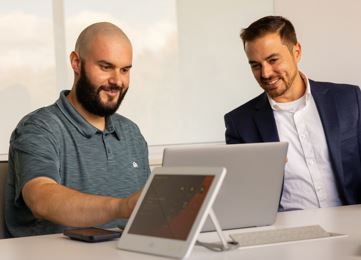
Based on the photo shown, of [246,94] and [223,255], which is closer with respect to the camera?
[223,255]

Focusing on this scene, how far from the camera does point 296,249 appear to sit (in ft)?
5.94

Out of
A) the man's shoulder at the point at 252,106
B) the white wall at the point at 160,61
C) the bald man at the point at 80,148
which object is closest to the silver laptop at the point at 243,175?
the bald man at the point at 80,148

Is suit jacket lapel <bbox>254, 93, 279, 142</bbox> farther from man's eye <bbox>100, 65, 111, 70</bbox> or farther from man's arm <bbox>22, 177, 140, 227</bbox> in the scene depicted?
man's arm <bbox>22, 177, 140, 227</bbox>

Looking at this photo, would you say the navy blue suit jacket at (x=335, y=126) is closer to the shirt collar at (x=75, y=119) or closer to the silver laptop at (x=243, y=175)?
the shirt collar at (x=75, y=119)

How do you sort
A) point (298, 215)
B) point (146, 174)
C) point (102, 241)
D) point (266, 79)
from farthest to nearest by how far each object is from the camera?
point (266, 79)
point (146, 174)
point (298, 215)
point (102, 241)

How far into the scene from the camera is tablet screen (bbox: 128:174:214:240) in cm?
171

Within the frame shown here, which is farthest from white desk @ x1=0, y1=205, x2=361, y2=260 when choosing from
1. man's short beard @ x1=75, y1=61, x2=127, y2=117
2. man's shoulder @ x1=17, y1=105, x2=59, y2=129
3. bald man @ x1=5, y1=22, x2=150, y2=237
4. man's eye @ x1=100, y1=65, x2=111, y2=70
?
man's eye @ x1=100, y1=65, x2=111, y2=70

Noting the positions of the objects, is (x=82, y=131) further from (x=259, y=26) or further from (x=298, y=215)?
(x=259, y=26)

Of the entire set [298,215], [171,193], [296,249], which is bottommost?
[298,215]

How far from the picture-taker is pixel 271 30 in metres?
3.28

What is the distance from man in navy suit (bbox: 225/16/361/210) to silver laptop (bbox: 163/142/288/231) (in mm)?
938

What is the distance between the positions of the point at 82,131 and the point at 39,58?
108 centimetres

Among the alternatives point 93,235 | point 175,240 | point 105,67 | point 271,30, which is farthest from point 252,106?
point 175,240

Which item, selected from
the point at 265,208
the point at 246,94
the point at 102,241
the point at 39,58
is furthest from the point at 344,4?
the point at 102,241
